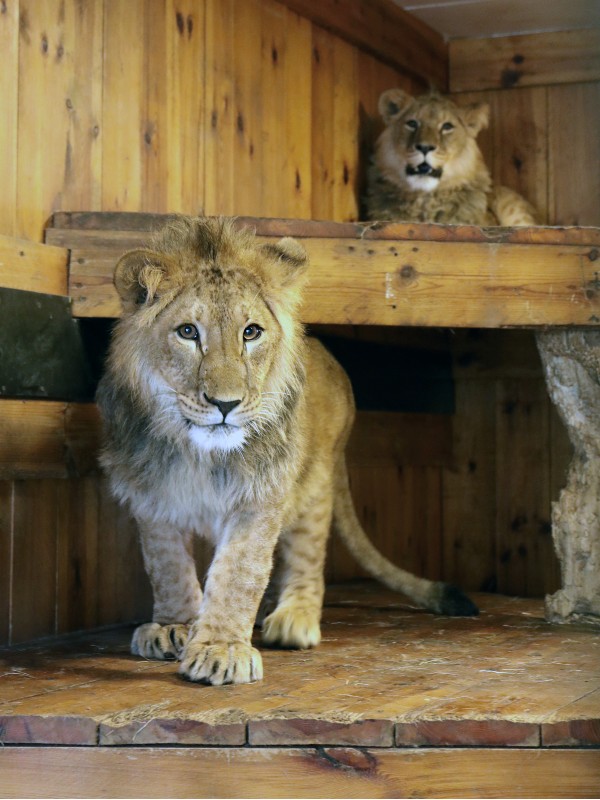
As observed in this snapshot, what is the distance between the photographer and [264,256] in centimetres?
311

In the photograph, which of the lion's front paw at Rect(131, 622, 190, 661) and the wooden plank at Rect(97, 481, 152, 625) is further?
the wooden plank at Rect(97, 481, 152, 625)

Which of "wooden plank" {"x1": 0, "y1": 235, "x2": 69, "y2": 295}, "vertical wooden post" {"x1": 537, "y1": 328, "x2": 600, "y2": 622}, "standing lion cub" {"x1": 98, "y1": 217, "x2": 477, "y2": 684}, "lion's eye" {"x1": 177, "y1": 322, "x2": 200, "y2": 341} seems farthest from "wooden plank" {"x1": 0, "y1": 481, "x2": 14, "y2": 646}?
"vertical wooden post" {"x1": 537, "y1": 328, "x2": 600, "y2": 622}

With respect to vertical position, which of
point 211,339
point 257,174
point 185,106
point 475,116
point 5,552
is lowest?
point 5,552

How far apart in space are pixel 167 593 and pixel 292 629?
39 centimetres

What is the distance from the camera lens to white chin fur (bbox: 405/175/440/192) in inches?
214

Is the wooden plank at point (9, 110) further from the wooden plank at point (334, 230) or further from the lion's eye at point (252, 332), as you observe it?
the lion's eye at point (252, 332)

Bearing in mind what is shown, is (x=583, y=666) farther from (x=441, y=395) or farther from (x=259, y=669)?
(x=441, y=395)

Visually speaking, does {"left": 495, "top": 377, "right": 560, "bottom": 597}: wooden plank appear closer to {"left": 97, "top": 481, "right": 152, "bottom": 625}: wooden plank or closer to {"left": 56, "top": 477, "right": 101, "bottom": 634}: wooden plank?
{"left": 97, "top": 481, "right": 152, "bottom": 625}: wooden plank

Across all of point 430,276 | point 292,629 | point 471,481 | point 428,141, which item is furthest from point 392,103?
point 292,629

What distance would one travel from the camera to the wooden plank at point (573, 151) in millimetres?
5625

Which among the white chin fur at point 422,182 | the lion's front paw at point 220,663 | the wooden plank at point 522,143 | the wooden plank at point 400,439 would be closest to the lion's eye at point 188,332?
the lion's front paw at point 220,663

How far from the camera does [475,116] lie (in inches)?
218

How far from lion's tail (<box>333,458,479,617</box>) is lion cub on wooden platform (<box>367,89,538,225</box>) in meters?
1.75

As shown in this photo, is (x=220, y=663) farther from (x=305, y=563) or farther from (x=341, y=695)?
(x=305, y=563)
